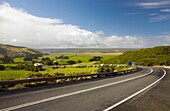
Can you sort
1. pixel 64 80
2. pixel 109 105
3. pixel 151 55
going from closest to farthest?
pixel 109 105
pixel 64 80
pixel 151 55

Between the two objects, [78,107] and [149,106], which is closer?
[78,107]

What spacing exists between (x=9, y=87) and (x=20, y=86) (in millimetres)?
714

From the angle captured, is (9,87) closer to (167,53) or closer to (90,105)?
(90,105)

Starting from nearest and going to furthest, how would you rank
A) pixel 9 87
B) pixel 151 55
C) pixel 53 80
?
pixel 9 87 < pixel 53 80 < pixel 151 55

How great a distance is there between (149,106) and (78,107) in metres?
2.91

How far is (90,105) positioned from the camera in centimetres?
986

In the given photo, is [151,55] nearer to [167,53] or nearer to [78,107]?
[167,53]

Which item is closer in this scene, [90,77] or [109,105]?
[109,105]

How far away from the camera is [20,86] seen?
16719 millimetres

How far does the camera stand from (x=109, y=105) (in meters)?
10.1

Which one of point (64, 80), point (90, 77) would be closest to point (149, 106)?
point (64, 80)

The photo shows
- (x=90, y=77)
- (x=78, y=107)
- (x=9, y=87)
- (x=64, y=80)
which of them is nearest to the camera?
(x=78, y=107)

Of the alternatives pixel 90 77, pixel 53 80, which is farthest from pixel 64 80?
pixel 90 77

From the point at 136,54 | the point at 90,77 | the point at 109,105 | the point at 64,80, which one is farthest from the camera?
the point at 136,54
